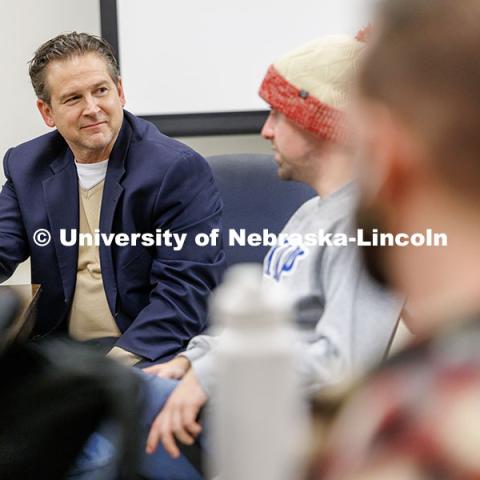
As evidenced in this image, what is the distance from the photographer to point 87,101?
5.42 feet

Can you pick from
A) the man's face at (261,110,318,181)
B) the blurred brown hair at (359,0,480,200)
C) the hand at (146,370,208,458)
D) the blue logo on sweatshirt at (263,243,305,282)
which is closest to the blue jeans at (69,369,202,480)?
the hand at (146,370,208,458)

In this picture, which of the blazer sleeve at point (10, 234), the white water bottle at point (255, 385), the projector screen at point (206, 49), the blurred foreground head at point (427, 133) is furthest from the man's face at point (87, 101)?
the white water bottle at point (255, 385)

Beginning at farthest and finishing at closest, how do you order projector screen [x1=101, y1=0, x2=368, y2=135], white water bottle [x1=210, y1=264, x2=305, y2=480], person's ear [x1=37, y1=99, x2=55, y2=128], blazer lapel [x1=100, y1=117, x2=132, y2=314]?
projector screen [x1=101, y1=0, x2=368, y2=135] < person's ear [x1=37, y1=99, x2=55, y2=128] < blazer lapel [x1=100, y1=117, x2=132, y2=314] < white water bottle [x1=210, y1=264, x2=305, y2=480]

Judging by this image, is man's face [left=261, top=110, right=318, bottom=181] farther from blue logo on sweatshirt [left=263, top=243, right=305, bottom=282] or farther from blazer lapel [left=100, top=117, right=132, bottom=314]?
blazer lapel [left=100, top=117, right=132, bottom=314]

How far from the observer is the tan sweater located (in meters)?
1.65

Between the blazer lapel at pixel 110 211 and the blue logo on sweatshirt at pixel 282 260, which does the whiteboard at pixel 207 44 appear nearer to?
the blazer lapel at pixel 110 211

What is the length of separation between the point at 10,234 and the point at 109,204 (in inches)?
10.4

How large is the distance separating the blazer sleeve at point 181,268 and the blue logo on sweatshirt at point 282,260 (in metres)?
0.45

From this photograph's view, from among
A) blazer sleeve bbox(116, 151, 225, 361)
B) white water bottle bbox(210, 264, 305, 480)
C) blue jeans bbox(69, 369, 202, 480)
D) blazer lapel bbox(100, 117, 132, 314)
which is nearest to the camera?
white water bottle bbox(210, 264, 305, 480)

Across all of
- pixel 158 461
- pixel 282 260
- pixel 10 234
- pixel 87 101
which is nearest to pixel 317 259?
pixel 282 260

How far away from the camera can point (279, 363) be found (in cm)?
31

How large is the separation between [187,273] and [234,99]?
3.60 ft

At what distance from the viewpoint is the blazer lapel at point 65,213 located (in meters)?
1.69

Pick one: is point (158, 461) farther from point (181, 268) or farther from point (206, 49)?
point (206, 49)
